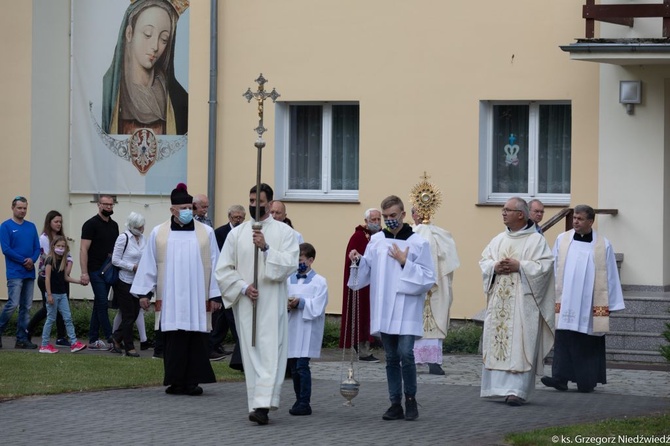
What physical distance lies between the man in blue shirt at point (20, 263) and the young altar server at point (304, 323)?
6.52 m

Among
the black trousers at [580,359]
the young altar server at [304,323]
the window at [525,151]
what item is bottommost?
the black trousers at [580,359]

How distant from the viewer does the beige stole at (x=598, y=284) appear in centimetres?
1459

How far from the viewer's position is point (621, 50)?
16984mm

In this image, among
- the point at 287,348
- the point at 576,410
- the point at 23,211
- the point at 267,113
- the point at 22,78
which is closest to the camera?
the point at 287,348

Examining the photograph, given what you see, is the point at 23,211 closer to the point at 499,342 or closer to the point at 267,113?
the point at 267,113

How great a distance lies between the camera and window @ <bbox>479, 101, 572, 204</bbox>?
63.3 feet

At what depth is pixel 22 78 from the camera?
21875 millimetres

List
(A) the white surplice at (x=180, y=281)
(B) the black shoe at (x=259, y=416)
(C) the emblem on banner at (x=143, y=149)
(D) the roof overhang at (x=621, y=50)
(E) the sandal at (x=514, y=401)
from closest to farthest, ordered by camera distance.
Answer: (B) the black shoe at (x=259, y=416)
(E) the sandal at (x=514, y=401)
(A) the white surplice at (x=180, y=281)
(D) the roof overhang at (x=621, y=50)
(C) the emblem on banner at (x=143, y=149)

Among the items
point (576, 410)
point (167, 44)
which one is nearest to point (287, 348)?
point (576, 410)

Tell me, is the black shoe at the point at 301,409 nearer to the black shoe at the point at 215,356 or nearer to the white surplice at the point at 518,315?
the white surplice at the point at 518,315

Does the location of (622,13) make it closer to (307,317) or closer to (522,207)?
(522,207)

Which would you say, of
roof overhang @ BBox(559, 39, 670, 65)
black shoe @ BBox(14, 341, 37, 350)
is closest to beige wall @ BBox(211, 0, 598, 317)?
roof overhang @ BBox(559, 39, 670, 65)

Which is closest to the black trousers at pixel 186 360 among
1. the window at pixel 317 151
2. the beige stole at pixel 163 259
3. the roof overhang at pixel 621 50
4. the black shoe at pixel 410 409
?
the beige stole at pixel 163 259

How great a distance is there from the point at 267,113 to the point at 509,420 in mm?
9483
